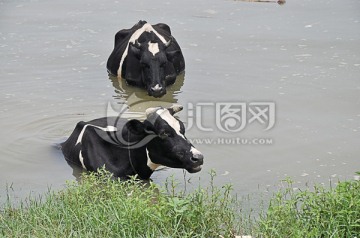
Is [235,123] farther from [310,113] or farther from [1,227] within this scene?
[1,227]

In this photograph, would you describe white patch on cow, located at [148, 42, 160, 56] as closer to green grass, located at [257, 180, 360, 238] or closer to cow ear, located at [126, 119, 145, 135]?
cow ear, located at [126, 119, 145, 135]

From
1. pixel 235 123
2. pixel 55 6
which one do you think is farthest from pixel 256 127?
pixel 55 6

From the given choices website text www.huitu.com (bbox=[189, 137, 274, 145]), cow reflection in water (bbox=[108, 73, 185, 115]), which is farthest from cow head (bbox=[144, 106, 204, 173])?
cow reflection in water (bbox=[108, 73, 185, 115])

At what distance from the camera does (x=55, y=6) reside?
18.2 m

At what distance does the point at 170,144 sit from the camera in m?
7.93

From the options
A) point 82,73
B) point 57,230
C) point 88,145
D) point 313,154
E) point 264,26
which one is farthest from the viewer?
point 264,26

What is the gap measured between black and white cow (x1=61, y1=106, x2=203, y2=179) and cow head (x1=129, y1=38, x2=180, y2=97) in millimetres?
2826

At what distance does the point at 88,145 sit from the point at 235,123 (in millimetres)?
2304

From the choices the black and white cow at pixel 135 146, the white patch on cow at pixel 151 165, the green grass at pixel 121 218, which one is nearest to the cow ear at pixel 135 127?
the black and white cow at pixel 135 146

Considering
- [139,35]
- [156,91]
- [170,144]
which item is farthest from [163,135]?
[139,35]

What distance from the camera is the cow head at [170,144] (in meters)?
7.80

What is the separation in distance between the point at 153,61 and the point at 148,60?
7cm

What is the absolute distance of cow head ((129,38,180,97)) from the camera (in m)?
11.8

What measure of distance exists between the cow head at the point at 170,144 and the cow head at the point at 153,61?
362 cm
